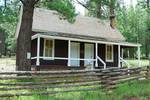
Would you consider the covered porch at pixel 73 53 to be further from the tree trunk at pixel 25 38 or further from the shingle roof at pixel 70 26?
the tree trunk at pixel 25 38

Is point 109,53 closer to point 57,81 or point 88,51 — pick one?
point 88,51

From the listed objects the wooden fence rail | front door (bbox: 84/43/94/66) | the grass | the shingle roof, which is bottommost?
the grass

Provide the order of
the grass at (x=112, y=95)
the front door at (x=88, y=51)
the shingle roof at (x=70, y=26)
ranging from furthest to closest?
the front door at (x=88, y=51)
the shingle roof at (x=70, y=26)
the grass at (x=112, y=95)

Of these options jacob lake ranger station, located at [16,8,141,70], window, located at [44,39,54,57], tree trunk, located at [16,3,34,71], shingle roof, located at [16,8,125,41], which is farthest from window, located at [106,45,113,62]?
tree trunk, located at [16,3,34,71]

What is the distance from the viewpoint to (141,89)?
13055 millimetres

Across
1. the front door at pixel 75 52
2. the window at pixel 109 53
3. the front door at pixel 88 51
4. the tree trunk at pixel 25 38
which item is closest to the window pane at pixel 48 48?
the front door at pixel 75 52

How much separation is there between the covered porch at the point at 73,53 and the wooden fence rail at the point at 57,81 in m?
9.45

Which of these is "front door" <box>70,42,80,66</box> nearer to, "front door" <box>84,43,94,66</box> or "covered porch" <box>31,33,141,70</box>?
"covered porch" <box>31,33,141,70</box>

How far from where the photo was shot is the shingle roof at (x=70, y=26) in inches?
1003

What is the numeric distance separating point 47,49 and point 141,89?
41.3 ft

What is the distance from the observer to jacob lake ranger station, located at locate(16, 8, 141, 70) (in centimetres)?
2361

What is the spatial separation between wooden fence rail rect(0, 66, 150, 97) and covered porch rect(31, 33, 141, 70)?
372 inches

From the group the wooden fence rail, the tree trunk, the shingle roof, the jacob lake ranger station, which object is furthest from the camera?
the shingle roof

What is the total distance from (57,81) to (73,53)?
14.6 m
